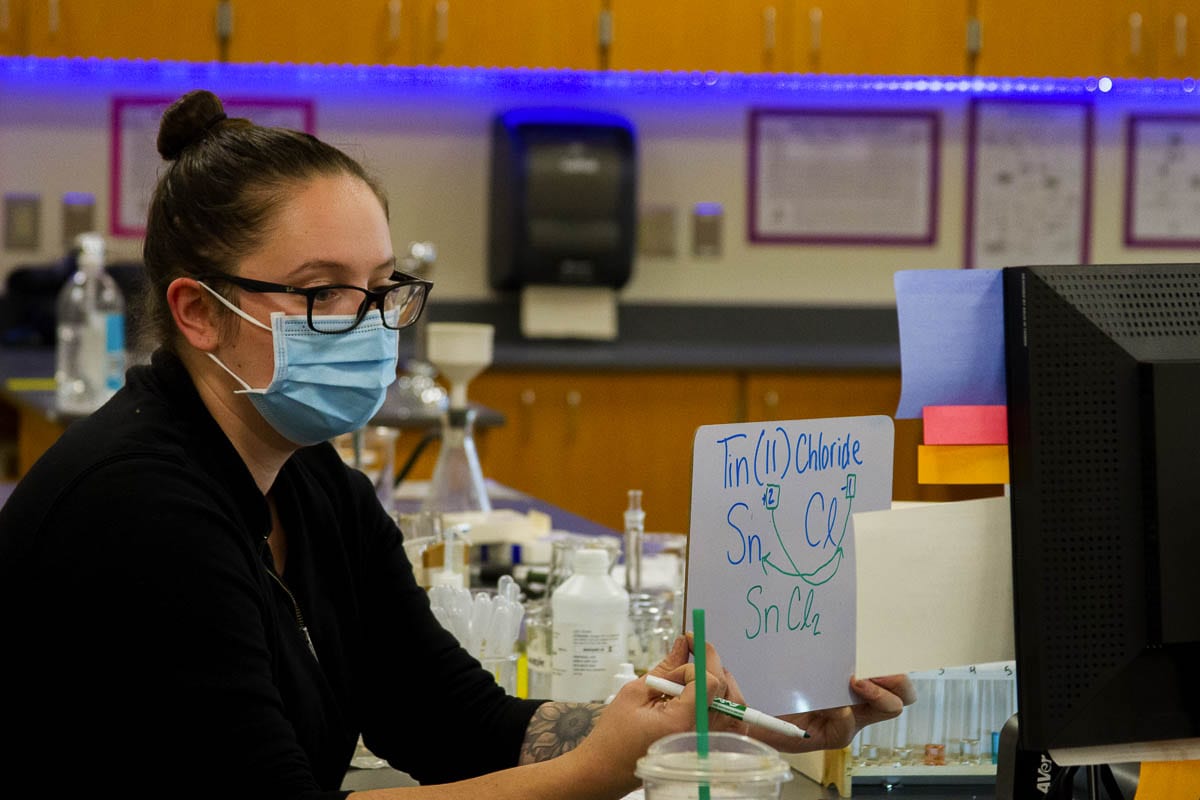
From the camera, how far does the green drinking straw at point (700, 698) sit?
90 centimetres

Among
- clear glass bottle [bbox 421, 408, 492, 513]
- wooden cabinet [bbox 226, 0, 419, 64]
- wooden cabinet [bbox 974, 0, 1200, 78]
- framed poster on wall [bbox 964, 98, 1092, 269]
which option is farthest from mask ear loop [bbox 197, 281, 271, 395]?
framed poster on wall [bbox 964, 98, 1092, 269]

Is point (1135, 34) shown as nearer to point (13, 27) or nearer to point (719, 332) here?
point (719, 332)

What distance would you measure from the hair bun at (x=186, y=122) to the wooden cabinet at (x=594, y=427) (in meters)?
2.97

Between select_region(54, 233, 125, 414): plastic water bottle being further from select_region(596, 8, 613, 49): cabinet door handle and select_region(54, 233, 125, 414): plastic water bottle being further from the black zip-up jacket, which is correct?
the black zip-up jacket

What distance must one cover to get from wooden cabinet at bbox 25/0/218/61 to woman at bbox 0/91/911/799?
3.26 metres

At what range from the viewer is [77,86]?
4.79 metres

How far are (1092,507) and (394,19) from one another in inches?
151

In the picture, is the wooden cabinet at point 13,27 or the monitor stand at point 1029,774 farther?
the wooden cabinet at point 13,27

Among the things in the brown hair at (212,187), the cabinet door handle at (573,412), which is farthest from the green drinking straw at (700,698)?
the cabinet door handle at (573,412)

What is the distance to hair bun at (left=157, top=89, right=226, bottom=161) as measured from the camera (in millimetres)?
1405

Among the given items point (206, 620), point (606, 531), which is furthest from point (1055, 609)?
point (606, 531)

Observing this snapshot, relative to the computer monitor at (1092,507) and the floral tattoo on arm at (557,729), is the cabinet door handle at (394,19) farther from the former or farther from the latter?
the computer monitor at (1092,507)

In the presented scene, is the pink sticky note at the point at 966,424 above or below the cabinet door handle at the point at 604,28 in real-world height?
below

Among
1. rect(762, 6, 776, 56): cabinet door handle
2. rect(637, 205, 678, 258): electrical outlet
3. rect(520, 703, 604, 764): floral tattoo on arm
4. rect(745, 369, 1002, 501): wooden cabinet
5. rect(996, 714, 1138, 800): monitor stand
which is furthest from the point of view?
rect(637, 205, 678, 258): electrical outlet
